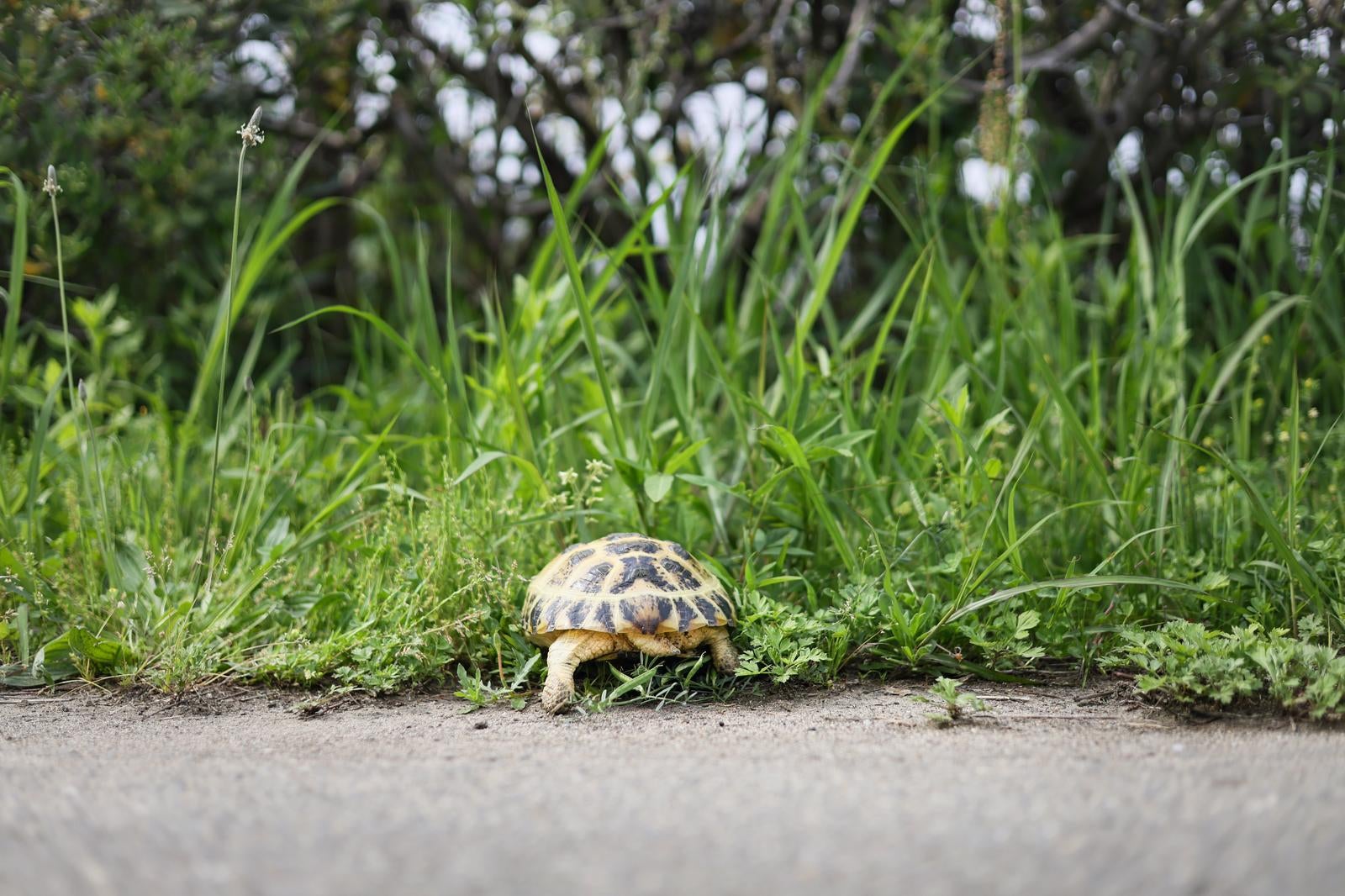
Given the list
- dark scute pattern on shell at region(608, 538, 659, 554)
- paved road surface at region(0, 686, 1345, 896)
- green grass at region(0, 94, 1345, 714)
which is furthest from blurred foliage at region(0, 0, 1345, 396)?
paved road surface at region(0, 686, 1345, 896)

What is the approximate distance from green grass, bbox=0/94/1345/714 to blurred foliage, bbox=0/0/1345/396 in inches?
16.9

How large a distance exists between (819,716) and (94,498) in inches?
79.5

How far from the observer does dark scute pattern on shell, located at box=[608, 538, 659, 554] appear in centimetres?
228

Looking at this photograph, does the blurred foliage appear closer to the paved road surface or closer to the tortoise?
the tortoise

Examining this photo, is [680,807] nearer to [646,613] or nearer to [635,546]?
[646,613]

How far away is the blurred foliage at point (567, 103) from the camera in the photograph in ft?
11.5

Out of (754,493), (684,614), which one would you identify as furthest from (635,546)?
(754,493)

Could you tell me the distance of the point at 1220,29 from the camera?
3.49 metres

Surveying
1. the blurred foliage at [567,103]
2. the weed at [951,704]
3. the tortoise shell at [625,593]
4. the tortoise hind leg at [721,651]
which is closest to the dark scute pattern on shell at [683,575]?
the tortoise shell at [625,593]

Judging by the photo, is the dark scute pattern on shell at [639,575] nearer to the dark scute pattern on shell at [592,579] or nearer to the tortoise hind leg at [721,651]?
the dark scute pattern on shell at [592,579]

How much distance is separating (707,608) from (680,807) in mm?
871

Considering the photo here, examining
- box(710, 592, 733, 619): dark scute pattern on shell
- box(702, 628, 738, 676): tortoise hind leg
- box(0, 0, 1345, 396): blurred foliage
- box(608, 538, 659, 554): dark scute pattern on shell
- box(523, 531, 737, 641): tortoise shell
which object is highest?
box(0, 0, 1345, 396): blurred foliage

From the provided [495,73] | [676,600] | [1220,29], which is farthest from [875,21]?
[676,600]

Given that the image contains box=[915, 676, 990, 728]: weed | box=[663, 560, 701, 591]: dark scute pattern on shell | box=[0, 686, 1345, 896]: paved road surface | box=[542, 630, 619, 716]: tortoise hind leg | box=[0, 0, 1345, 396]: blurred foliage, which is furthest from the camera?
box=[0, 0, 1345, 396]: blurred foliage
